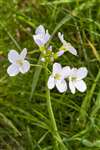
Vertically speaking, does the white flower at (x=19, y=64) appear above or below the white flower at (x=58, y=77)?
above

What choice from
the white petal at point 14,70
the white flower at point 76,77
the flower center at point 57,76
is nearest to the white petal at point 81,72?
the white flower at point 76,77

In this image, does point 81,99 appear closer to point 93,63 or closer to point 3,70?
point 93,63

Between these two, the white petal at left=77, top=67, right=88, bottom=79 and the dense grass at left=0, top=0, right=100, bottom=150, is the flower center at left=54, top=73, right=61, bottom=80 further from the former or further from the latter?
the dense grass at left=0, top=0, right=100, bottom=150

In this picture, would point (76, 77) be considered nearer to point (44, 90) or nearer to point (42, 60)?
point (42, 60)

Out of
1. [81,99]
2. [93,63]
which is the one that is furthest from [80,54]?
[81,99]

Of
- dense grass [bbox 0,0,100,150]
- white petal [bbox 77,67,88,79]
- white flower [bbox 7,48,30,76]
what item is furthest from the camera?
dense grass [bbox 0,0,100,150]

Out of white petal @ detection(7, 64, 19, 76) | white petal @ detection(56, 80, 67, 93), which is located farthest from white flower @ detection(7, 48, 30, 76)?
white petal @ detection(56, 80, 67, 93)

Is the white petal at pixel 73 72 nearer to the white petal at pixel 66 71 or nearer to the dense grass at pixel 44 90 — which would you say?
the white petal at pixel 66 71

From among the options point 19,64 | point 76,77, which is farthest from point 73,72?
point 19,64
